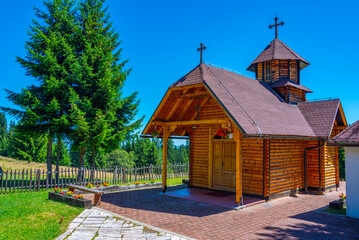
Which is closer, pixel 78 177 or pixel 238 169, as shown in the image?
pixel 238 169

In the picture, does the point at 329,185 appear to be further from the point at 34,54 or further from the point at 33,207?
the point at 34,54

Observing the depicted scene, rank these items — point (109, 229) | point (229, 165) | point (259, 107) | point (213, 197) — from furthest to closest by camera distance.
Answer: point (229, 165)
point (259, 107)
point (213, 197)
point (109, 229)

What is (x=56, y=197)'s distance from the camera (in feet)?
36.2

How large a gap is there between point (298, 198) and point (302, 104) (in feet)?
22.9

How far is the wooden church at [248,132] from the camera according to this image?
10852 mm

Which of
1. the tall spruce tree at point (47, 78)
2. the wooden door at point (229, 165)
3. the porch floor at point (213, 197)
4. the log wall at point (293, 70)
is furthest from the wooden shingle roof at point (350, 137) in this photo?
the tall spruce tree at point (47, 78)

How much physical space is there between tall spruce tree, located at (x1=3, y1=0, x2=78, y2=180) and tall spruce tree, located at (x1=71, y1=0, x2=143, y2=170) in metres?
0.89

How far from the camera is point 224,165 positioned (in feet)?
44.0

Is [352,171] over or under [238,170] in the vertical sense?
over

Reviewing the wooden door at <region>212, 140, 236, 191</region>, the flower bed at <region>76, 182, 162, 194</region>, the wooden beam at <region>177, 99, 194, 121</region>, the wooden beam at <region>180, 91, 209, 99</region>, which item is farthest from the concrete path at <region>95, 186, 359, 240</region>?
the wooden beam at <region>180, 91, 209, 99</region>

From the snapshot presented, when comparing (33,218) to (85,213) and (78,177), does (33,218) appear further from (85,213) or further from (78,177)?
(78,177)

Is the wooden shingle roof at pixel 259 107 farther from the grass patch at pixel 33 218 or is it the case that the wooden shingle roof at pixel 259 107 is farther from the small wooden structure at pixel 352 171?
the grass patch at pixel 33 218

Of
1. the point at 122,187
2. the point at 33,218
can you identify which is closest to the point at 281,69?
the point at 122,187

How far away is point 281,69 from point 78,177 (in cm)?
1527
